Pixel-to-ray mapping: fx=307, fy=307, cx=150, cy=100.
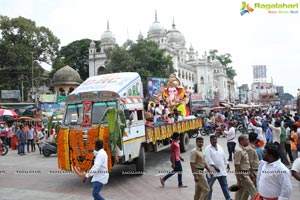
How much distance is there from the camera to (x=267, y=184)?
4.10 meters

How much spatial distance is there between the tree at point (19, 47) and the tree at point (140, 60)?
35.5ft

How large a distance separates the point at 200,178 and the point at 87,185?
4.02 metres

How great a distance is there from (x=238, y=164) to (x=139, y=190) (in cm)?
328

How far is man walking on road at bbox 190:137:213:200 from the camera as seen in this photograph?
244 inches

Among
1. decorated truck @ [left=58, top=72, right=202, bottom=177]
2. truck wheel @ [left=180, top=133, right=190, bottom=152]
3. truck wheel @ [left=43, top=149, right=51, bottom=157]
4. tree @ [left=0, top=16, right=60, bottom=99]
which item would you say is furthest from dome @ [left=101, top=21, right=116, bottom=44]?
decorated truck @ [left=58, top=72, right=202, bottom=177]

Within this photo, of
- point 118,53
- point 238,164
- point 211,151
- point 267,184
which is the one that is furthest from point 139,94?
point 118,53

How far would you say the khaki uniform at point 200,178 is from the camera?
20.3 ft

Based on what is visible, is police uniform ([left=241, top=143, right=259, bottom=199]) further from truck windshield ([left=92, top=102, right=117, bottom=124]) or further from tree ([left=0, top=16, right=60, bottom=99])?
tree ([left=0, top=16, right=60, bottom=99])

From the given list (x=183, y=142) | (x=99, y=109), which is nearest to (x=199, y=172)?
(x=99, y=109)

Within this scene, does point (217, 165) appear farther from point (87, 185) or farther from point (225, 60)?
point (225, 60)

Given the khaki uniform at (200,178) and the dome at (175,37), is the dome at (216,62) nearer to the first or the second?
the dome at (175,37)

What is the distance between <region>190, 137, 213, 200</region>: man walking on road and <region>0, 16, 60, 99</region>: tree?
40.3 meters

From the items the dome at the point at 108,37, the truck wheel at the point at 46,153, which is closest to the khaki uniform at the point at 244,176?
the truck wheel at the point at 46,153

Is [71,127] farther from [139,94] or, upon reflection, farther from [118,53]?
[118,53]
